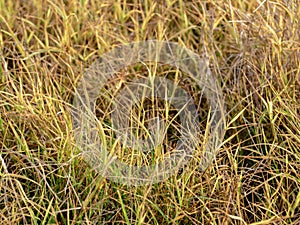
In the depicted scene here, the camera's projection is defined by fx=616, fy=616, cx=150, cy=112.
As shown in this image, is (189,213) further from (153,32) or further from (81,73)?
(153,32)

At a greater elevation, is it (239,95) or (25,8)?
(25,8)

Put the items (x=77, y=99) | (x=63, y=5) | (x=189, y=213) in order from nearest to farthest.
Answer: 1. (x=189, y=213)
2. (x=77, y=99)
3. (x=63, y=5)

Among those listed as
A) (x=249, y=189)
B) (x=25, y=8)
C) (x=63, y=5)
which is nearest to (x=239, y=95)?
(x=249, y=189)

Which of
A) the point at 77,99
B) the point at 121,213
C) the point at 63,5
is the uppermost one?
the point at 63,5

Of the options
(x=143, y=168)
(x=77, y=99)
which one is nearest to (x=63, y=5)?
(x=77, y=99)

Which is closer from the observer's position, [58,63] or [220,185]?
[220,185]

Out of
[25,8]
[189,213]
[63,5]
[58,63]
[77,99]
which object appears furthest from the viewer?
[25,8]

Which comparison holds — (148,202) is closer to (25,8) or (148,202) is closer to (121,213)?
(121,213)
